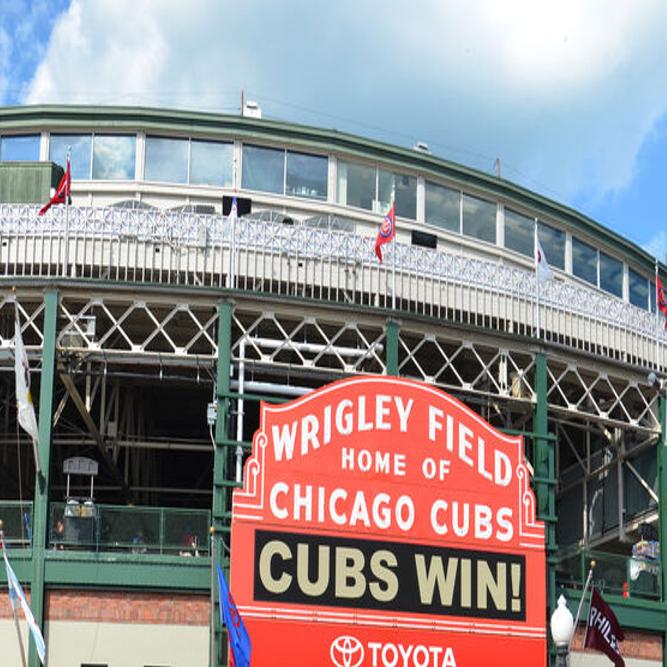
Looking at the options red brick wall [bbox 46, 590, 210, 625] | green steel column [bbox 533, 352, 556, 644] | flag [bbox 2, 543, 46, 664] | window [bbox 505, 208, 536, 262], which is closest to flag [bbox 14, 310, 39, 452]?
flag [bbox 2, 543, 46, 664]

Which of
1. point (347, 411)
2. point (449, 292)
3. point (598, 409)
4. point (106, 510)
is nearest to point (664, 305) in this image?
point (598, 409)

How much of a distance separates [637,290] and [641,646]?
793 inches

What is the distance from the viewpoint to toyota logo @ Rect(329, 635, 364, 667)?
3388 cm

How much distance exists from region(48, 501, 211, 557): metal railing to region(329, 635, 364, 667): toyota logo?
3.80 m

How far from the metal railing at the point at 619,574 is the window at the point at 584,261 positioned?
585 inches

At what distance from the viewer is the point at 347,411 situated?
3528 cm

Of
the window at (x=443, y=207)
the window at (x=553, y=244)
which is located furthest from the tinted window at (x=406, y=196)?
the window at (x=553, y=244)

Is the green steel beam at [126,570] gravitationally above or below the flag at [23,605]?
above

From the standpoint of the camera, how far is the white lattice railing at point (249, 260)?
38375 mm

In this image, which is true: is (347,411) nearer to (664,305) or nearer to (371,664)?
(371,664)

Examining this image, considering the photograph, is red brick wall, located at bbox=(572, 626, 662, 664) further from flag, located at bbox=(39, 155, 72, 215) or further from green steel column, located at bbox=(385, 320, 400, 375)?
flag, located at bbox=(39, 155, 72, 215)

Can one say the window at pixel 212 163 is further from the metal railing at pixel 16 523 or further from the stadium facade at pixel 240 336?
the metal railing at pixel 16 523

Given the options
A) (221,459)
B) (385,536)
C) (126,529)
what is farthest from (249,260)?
(385,536)

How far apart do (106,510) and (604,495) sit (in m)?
20.8
